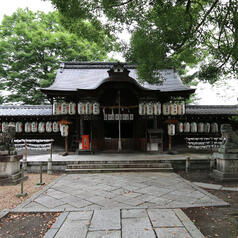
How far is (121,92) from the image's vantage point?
41.7 ft

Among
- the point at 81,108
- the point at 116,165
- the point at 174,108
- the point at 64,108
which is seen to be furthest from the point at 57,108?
the point at 174,108

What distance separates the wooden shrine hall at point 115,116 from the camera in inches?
422

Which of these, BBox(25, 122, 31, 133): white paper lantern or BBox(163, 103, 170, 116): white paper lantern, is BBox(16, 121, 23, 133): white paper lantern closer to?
BBox(25, 122, 31, 133): white paper lantern

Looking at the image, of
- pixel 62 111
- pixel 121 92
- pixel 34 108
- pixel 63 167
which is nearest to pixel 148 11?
pixel 121 92

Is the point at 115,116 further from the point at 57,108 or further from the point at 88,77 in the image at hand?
the point at 88,77

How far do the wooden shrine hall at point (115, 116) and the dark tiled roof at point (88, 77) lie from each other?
0.25ft

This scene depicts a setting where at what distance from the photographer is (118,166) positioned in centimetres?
847

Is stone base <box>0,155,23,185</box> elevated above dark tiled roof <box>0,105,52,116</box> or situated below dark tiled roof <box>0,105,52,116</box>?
below

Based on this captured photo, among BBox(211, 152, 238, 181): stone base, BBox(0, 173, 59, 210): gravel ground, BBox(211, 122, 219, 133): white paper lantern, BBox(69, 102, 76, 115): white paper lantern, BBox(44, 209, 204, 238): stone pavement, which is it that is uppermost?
BBox(69, 102, 76, 115): white paper lantern

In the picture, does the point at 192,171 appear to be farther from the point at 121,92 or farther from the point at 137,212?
the point at 121,92

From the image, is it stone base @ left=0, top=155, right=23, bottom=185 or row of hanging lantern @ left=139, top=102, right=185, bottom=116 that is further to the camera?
row of hanging lantern @ left=139, top=102, right=185, bottom=116

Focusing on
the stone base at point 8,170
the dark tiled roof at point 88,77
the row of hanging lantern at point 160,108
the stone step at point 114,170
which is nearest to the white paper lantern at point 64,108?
the dark tiled roof at point 88,77

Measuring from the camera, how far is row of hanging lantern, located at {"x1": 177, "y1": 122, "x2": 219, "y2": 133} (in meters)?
11.9

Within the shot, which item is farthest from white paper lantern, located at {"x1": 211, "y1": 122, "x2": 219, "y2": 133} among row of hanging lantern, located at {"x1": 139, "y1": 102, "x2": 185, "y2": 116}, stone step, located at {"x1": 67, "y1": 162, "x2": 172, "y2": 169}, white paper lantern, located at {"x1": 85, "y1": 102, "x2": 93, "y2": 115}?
white paper lantern, located at {"x1": 85, "y1": 102, "x2": 93, "y2": 115}
